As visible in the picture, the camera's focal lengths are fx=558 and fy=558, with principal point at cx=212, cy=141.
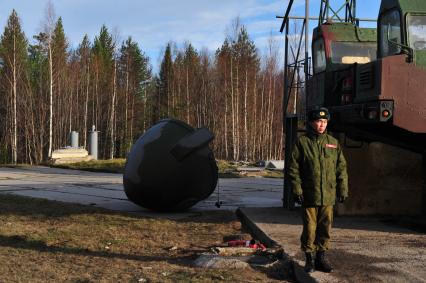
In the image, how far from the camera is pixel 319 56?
11.2 metres

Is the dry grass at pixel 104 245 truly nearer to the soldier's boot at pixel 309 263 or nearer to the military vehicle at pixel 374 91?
the soldier's boot at pixel 309 263

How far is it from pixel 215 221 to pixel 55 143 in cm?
4722

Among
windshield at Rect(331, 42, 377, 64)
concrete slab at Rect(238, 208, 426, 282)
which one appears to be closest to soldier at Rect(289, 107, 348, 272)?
concrete slab at Rect(238, 208, 426, 282)

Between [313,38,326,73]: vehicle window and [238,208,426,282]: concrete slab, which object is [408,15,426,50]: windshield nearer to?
[313,38,326,73]: vehicle window

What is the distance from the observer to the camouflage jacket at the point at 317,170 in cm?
665

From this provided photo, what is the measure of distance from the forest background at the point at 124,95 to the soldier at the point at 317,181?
41389 mm

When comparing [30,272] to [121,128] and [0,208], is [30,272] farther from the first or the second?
[121,128]

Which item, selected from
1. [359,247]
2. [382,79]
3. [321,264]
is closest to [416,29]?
[382,79]

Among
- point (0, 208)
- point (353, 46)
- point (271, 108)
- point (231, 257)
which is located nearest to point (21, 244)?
point (231, 257)

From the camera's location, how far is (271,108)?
5622 cm

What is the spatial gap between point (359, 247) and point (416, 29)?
337 centimetres

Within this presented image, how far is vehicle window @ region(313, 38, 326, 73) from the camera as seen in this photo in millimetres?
10992

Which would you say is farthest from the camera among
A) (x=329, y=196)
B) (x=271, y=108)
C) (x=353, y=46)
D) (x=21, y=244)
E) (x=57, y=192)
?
(x=271, y=108)

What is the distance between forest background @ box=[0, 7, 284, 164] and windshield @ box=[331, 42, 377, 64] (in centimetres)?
3771
